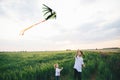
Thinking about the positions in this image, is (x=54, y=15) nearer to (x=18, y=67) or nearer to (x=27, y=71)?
(x=27, y=71)

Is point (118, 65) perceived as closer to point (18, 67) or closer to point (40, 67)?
point (40, 67)

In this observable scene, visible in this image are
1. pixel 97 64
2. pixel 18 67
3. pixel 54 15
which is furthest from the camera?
pixel 18 67

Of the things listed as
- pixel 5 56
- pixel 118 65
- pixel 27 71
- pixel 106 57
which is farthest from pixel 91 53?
pixel 5 56

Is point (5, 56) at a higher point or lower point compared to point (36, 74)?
higher

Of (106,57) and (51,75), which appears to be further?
(106,57)

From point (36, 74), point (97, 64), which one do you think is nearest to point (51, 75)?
point (36, 74)

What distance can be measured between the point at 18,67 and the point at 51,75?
336cm

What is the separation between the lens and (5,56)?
73.4 feet

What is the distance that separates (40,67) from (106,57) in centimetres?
552

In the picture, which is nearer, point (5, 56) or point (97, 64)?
point (97, 64)

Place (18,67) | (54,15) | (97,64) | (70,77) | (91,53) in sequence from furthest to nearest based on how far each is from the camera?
(91,53) < (18,67) < (97,64) < (70,77) < (54,15)

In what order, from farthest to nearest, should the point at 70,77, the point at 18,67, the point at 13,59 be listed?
the point at 13,59 → the point at 18,67 → the point at 70,77

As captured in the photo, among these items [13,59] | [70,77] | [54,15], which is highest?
[54,15]

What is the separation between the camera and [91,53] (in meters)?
19.2
